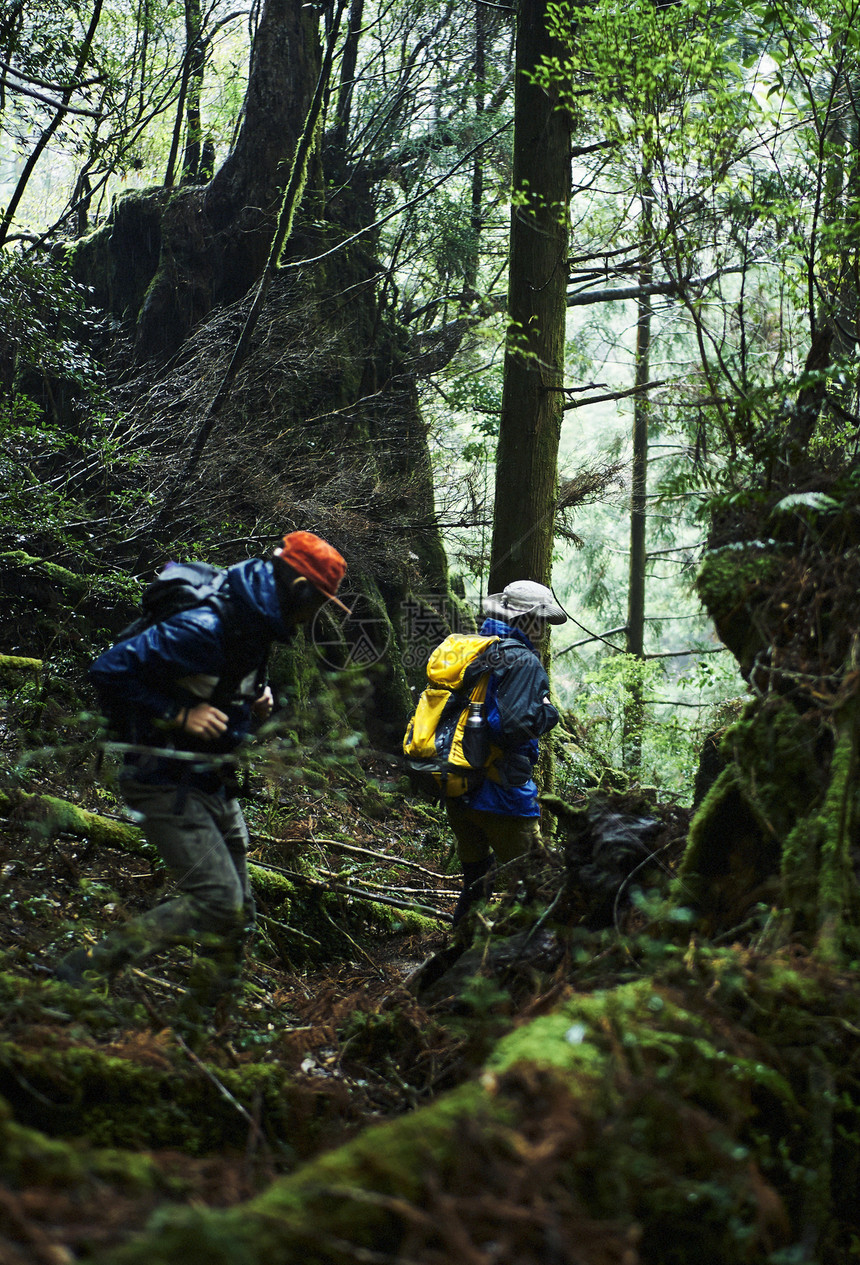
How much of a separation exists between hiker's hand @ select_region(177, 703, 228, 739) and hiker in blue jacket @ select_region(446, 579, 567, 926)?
6.26ft

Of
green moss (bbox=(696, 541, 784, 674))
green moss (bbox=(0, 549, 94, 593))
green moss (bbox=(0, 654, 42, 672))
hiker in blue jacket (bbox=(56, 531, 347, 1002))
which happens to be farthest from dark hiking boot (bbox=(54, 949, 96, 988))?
green moss (bbox=(0, 654, 42, 672))

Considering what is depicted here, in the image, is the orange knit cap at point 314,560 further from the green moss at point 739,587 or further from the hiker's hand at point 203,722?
the green moss at point 739,587

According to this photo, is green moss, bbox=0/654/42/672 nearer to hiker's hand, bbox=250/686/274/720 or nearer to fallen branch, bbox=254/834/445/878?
fallen branch, bbox=254/834/445/878

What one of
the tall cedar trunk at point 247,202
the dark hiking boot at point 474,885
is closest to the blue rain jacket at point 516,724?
the dark hiking boot at point 474,885

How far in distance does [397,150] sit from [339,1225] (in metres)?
15.1

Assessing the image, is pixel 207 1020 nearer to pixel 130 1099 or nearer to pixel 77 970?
pixel 77 970

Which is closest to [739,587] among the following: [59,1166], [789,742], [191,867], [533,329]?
[789,742]

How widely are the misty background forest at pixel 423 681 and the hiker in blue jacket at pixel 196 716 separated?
0.94 ft

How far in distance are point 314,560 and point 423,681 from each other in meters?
8.93

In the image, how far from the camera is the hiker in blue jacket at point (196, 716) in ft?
10.6

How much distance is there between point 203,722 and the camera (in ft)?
10.7

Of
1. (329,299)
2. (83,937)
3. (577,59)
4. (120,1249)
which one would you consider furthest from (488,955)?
(329,299)

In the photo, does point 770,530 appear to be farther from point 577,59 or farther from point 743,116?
point 577,59

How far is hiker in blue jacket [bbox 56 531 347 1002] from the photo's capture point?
3234mm
